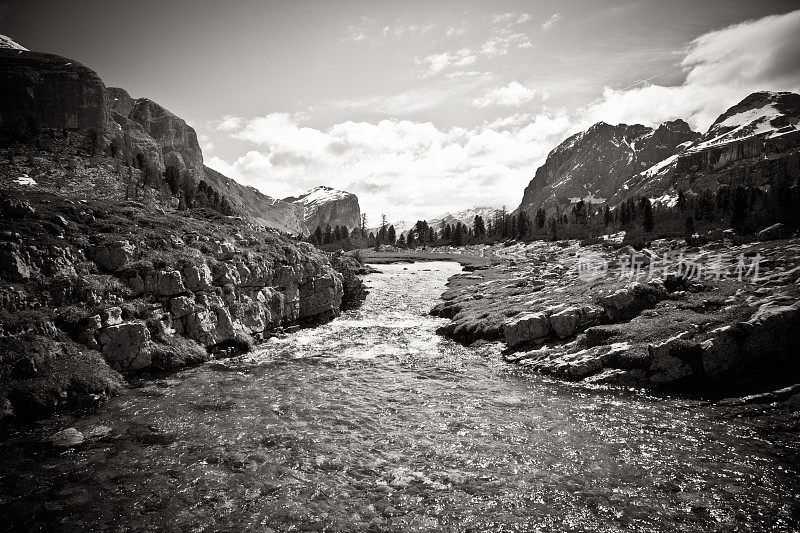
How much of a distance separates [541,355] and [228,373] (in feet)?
64.4

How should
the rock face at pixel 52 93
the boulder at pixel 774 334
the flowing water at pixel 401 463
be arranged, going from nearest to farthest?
the flowing water at pixel 401 463 < the boulder at pixel 774 334 < the rock face at pixel 52 93

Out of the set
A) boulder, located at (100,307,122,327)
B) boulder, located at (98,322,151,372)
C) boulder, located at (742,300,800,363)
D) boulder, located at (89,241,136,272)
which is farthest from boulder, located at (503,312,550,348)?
boulder, located at (89,241,136,272)

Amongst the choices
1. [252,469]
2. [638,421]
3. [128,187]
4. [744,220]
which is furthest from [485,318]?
[128,187]

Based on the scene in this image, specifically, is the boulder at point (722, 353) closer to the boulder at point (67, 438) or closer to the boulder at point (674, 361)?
the boulder at point (674, 361)

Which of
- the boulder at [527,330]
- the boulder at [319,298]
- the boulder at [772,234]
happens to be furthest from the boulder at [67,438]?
the boulder at [772,234]

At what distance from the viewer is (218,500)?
429 inches

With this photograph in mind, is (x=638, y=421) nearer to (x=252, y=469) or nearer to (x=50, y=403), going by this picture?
(x=252, y=469)

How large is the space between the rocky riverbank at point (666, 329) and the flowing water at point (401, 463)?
2181 mm

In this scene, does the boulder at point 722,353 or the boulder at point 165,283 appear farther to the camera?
the boulder at point 165,283

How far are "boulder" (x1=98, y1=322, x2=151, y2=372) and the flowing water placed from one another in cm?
209

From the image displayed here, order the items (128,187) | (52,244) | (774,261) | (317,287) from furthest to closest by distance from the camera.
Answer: (128,187) → (317,287) → (774,261) → (52,244)

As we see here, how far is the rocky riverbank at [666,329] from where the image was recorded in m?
17.0

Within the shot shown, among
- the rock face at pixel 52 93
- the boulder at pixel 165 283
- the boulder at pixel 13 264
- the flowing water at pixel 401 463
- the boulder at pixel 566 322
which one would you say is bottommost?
the flowing water at pixel 401 463

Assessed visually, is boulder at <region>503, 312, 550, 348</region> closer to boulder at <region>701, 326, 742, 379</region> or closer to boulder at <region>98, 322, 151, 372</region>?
boulder at <region>701, 326, 742, 379</region>
